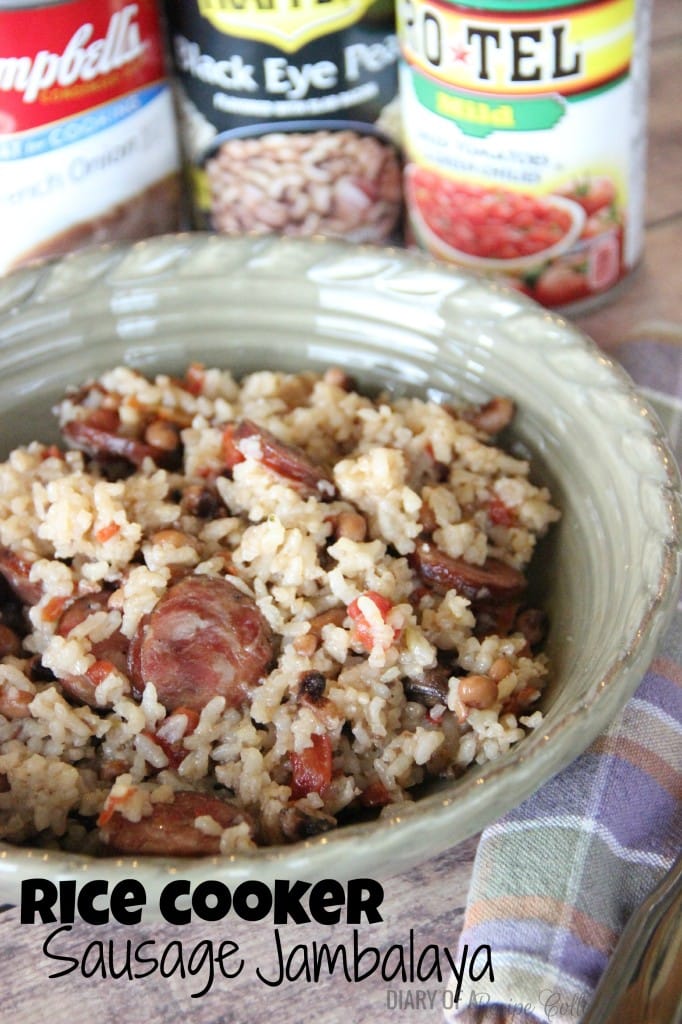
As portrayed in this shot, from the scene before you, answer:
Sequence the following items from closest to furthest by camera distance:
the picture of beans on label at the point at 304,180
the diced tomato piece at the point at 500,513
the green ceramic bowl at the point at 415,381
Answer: the green ceramic bowl at the point at 415,381, the diced tomato piece at the point at 500,513, the picture of beans on label at the point at 304,180

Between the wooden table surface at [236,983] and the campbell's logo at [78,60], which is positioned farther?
the campbell's logo at [78,60]

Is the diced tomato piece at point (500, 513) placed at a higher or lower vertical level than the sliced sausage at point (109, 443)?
lower

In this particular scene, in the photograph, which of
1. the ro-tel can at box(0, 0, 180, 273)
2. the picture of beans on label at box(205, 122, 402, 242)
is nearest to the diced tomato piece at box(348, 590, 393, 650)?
the picture of beans on label at box(205, 122, 402, 242)

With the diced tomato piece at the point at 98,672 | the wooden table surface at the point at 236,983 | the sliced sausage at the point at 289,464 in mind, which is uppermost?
the sliced sausage at the point at 289,464

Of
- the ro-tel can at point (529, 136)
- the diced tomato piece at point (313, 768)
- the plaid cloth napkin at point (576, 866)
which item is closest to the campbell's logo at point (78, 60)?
the ro-tel can at point (529, 136)

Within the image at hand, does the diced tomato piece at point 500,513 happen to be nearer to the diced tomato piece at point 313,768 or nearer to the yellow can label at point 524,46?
the diced tomato piece at point 313,768

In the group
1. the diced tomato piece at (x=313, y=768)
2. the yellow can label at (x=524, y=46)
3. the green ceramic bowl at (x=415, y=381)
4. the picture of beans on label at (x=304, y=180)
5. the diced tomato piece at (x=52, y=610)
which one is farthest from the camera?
the picture of beans on label at (x=304, y=180)

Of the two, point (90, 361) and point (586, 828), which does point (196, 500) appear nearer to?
point (90, 361)
